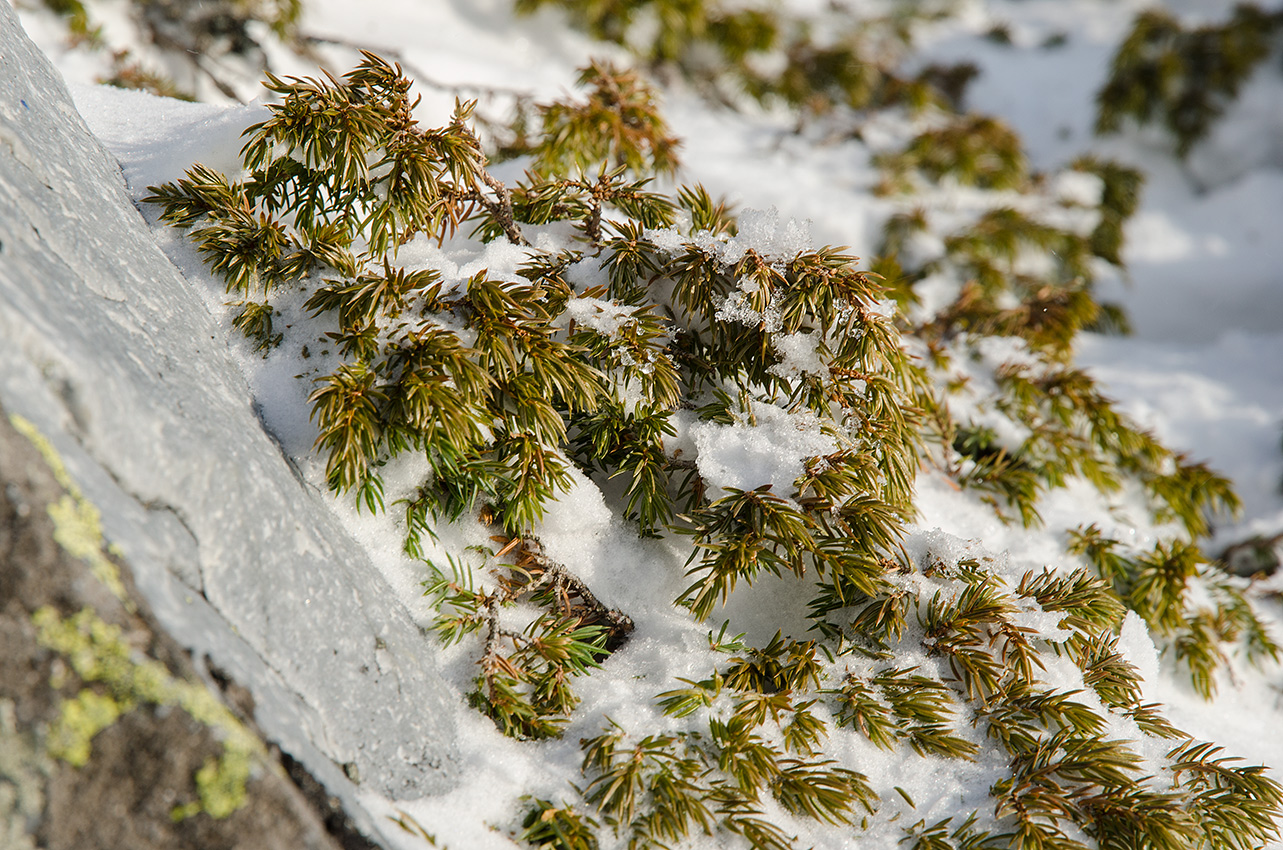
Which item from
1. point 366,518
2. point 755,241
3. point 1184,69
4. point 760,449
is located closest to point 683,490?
point 760,449

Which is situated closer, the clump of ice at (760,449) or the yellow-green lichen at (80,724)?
the yellow-green lichen at (80,724)

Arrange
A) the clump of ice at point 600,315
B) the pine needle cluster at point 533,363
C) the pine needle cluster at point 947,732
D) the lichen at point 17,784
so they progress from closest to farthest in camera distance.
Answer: the lichen at point 17,784, the pine needle cluster at point 947,732, the pine needle cluster at point 533,363, the clump of ice at point 600,315

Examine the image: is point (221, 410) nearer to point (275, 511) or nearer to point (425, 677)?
point (275, 511)

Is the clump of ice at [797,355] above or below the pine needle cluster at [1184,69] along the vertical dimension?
below

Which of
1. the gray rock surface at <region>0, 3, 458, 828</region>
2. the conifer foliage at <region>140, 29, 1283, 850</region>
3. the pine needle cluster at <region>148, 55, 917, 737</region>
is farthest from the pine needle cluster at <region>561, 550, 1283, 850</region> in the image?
the gray rock surface at <region>0, 3, 458, 828</region>

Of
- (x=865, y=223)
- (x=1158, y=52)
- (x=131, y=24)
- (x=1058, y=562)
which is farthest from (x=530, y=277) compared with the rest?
(x=1158, y=52)

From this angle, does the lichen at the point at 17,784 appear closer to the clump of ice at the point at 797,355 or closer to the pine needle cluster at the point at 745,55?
the clump of ice at the point at 797,355

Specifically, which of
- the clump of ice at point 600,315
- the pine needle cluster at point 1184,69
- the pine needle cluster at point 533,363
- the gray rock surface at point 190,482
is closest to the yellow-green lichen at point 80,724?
the gray rock surface at point 190,482
